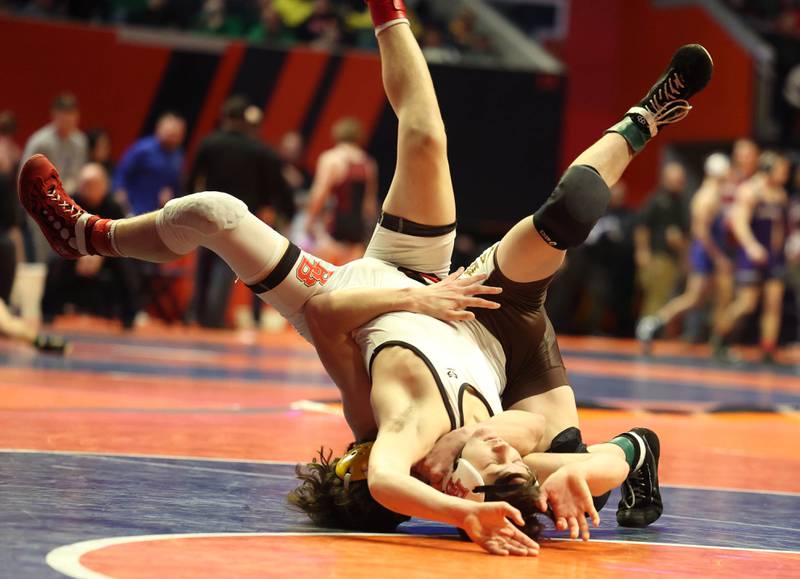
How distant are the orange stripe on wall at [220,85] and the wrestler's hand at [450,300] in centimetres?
1223

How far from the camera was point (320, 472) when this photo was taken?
3.63 metres

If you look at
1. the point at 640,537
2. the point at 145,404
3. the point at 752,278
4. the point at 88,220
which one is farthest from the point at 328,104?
the point at 640,537

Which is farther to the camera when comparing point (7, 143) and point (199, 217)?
point (7, 143)

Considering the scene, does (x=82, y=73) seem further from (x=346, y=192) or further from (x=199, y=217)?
(x=199, y=217)

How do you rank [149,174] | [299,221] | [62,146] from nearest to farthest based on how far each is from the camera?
[62,146] → [149,174] → [299,221]

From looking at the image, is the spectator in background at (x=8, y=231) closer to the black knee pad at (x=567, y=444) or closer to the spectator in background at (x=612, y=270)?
the black knee pad at (x=567, y=444)

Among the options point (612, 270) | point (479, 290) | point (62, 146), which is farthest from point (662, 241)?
point (479, 290)

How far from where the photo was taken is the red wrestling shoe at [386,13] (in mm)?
4516

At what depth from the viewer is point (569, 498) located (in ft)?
11.2

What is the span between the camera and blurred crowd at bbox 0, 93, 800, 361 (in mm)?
11578

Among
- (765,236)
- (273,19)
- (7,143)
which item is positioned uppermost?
(273,19)

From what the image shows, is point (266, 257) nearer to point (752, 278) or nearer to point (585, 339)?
point (752, 278)

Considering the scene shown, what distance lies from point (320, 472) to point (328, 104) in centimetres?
1322

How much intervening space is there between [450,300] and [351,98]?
13.0m
